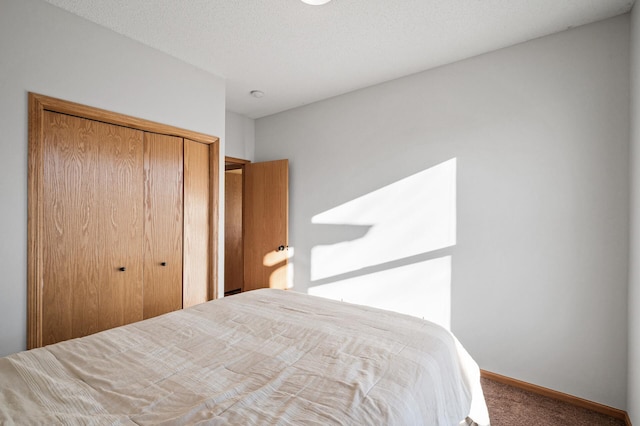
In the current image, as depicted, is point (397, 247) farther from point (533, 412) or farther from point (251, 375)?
point (251, 375)

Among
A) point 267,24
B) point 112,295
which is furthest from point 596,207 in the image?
point 112,295

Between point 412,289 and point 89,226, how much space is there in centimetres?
275

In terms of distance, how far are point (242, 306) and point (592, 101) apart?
9.04 feet

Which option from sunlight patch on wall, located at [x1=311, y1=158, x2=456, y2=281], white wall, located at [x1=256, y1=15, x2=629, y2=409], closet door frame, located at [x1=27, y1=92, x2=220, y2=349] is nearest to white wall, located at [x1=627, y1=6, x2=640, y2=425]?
white wall, located at [x1=256, y1=15, x2=629, y2=409]

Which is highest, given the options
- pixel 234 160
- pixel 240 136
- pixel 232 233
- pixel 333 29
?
pixel 333 29

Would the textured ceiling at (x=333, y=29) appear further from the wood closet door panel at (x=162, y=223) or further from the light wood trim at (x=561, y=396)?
the light wood trim at (x=561, y=396)

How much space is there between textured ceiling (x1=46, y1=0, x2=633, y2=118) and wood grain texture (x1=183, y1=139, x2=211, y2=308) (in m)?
0.86

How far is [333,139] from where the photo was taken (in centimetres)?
345

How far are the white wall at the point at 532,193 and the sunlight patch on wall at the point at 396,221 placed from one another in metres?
0.03

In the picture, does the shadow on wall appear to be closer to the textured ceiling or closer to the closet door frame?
the textured ceiling

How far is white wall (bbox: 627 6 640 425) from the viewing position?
1749 millimetres

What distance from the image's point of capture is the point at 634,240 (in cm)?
185

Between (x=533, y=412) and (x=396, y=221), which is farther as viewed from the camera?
(x=396, y=221)

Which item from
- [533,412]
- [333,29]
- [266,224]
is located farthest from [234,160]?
[533,412]
